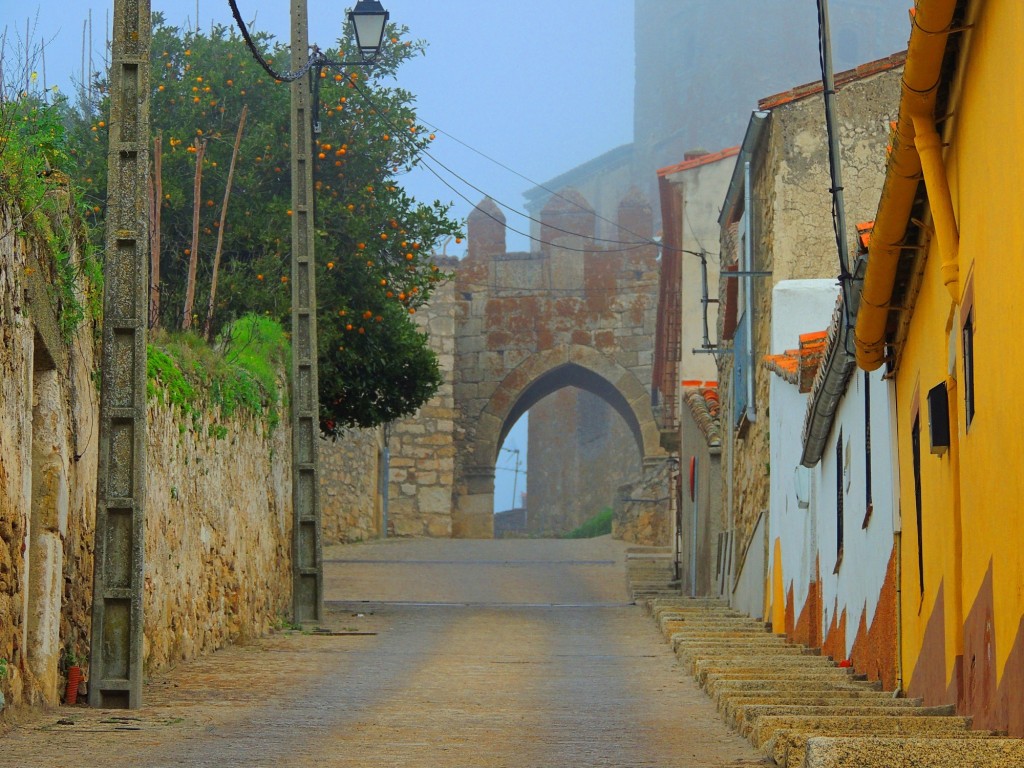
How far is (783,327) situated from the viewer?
1430 cm

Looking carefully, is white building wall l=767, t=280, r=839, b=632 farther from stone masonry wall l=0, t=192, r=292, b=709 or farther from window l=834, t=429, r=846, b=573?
stone masonry wall l=0, t=192, r=292, b=709

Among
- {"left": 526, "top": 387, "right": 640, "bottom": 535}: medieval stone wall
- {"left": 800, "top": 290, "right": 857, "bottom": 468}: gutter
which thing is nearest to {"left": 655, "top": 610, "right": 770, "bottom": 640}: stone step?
{"left": 800, "top": 290, "right": 857, "bottom": 468}: gutter

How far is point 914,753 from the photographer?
4.15 metres

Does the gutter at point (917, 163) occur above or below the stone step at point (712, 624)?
above

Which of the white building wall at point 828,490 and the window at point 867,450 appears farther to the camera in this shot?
the window at point 867,450

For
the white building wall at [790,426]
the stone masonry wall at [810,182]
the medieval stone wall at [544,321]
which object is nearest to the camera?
the white building wall at [790,426]

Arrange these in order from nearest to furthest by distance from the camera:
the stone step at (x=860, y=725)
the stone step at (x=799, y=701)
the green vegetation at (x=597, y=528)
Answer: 1. the stone step at (x=860, y=725)
2. the stone step at (x=799, y=701)
3. the green vegetation at (x=597, y=528)

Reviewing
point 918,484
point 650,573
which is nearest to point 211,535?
point 918,484

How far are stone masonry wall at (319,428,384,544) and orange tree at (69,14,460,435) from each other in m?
9.20

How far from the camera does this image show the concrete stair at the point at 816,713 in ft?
13.7

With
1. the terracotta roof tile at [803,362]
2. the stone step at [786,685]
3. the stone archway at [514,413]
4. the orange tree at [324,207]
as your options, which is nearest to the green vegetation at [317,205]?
the orange tree at [324,207]

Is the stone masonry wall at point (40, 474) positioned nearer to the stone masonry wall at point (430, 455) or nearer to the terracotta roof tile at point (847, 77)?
the terracotta roof tile at point (847, 77)

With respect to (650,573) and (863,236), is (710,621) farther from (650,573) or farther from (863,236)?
(650,573)

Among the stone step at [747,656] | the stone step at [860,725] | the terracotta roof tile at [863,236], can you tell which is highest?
the terracotta roof tile at [863,236]
